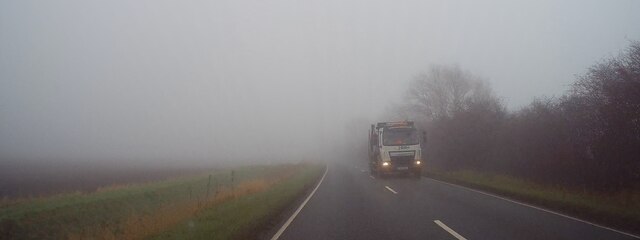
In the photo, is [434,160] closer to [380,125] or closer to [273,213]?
[380,125]

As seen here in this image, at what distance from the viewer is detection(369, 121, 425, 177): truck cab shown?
27484 millimetres

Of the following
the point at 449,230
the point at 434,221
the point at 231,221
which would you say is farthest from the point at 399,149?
the point at 449,230

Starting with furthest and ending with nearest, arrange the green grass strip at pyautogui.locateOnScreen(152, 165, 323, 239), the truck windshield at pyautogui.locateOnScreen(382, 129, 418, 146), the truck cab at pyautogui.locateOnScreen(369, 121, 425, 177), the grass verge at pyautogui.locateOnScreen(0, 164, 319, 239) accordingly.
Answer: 1. the truck windshield at pyautogui.locateOnScreen(382, 129, 418, 146)
2. the truck cab at pyautogui.locateOnScreen(369, 121, 425, 177)
3. the grass verge at pyautogui.locateOnScreen(0, 164, 319, 239)
4. the green grass strip at pyautogui.locateOnScreen(152, 165, 323, 239)

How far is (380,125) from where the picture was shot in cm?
2962

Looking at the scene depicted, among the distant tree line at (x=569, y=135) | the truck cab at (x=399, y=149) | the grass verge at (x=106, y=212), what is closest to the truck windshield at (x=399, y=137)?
the truck cab at (x=399, y=149)

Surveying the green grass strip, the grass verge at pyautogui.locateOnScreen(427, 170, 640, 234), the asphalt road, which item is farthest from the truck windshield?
the green grass strip

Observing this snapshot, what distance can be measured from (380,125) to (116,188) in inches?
624

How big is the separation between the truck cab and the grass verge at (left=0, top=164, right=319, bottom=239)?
8.78 meters

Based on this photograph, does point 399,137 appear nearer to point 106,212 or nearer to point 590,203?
point 590,203

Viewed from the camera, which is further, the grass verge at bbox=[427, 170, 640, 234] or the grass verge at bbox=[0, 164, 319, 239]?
the grass verge at bbox=[0, 164, 319, 239]

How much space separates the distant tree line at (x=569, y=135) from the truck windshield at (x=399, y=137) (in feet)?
16.3

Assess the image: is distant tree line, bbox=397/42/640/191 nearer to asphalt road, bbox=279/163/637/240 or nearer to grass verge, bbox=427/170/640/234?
grass verge, bbox=427/170/640/234

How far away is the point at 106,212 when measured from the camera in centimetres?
2011

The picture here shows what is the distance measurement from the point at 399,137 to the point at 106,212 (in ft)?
52.6
